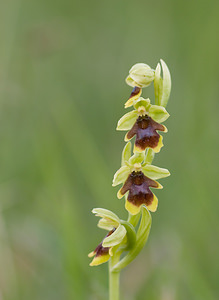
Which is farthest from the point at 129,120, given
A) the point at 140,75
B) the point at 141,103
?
the point at 140,75

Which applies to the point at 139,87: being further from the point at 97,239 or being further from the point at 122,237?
the point at 97,239

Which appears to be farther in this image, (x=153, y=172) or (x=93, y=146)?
(x=93, y=146)

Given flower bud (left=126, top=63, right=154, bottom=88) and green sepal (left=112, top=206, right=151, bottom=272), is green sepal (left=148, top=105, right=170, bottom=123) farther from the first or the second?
green sepal (left=112, top=206, right=151, bottom=272)

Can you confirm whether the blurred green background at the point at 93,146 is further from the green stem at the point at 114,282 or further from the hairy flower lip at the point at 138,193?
the hairy flower lip at the point at 138,193

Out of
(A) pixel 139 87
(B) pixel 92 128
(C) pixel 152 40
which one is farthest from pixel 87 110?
(A) pixel 139 87

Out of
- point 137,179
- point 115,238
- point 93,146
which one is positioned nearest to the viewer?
point 115,238

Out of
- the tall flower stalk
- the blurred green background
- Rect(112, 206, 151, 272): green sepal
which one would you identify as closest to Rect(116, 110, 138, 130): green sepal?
the tall flower stalk

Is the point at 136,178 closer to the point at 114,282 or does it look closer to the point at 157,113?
the point at 157,113
